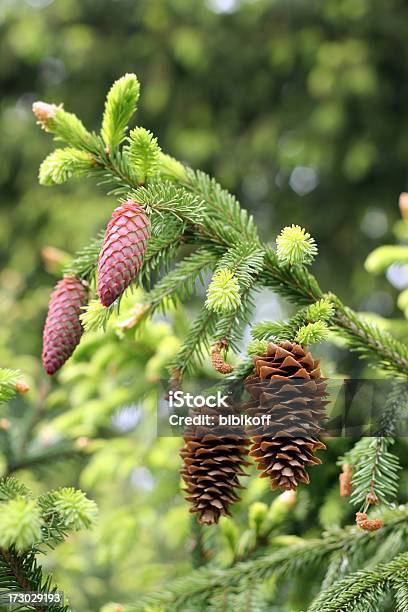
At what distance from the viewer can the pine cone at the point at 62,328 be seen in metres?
0.83

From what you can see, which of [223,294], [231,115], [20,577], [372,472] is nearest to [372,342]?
[372,472]

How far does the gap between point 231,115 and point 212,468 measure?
10.4 feet

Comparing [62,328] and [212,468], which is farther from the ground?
[62,328]

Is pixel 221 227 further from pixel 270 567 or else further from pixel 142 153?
pixel 270 567

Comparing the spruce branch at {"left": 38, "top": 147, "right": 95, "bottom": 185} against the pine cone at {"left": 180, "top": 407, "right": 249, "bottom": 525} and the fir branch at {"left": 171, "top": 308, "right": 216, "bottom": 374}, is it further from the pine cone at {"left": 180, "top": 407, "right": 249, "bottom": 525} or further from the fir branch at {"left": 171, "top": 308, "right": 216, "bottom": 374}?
the pine cone at {"left": 180, "top": 407, "right": 249, "bottom": 525}

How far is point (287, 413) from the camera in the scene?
749mm

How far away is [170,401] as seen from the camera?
0.87 m

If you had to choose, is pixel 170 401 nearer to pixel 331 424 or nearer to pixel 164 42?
pixel 331 424

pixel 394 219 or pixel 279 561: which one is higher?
pixel 394 219

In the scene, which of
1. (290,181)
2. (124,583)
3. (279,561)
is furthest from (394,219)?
(279,561)

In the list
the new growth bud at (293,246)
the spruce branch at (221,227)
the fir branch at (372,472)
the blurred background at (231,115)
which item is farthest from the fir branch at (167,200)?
the blurred background at (231,115)

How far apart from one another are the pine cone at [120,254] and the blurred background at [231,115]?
6.87ft

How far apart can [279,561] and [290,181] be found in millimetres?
3115
